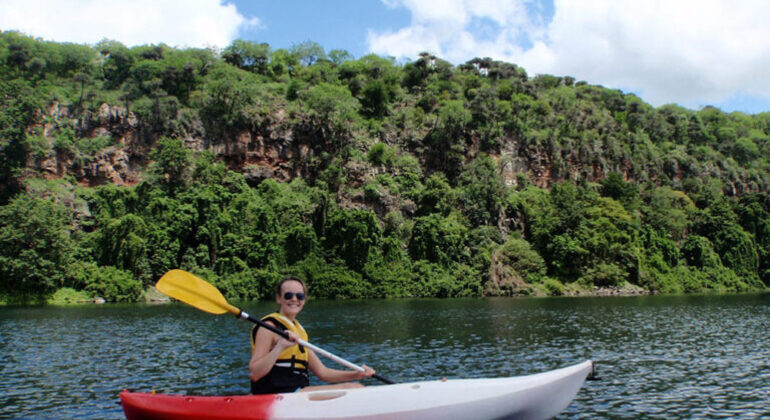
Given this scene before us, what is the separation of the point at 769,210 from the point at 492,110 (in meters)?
47.4

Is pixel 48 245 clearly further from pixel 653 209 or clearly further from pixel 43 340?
pixel 653 209

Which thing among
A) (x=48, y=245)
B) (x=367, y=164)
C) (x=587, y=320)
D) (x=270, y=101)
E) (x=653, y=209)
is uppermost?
(x=270, y=101)

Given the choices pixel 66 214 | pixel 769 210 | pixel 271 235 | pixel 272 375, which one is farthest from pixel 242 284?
pixel 769 210

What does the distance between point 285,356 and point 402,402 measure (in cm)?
181

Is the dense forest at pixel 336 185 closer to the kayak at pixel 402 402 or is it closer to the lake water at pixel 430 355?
the lake water at pixel 430 355

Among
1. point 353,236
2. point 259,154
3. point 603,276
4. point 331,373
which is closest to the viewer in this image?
point 331,373

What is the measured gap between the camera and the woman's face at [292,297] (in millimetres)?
7786

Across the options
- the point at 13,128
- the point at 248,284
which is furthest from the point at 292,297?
the point at 13,128

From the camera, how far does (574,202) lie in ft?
245

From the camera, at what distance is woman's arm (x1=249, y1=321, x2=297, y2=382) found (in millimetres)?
7457

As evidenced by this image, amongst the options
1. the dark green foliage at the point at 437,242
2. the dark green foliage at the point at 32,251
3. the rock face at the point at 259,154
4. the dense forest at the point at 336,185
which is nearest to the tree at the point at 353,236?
the dense forest at the point at 336,185

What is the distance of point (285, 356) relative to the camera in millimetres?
8219

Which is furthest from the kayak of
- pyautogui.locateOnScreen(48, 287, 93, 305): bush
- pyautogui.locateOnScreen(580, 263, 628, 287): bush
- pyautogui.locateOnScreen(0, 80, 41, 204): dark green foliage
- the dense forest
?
pyautogui.locateOnScreen(580, 263, 628, 287): bush

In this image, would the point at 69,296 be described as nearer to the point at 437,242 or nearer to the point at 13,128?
the point at 13,128
